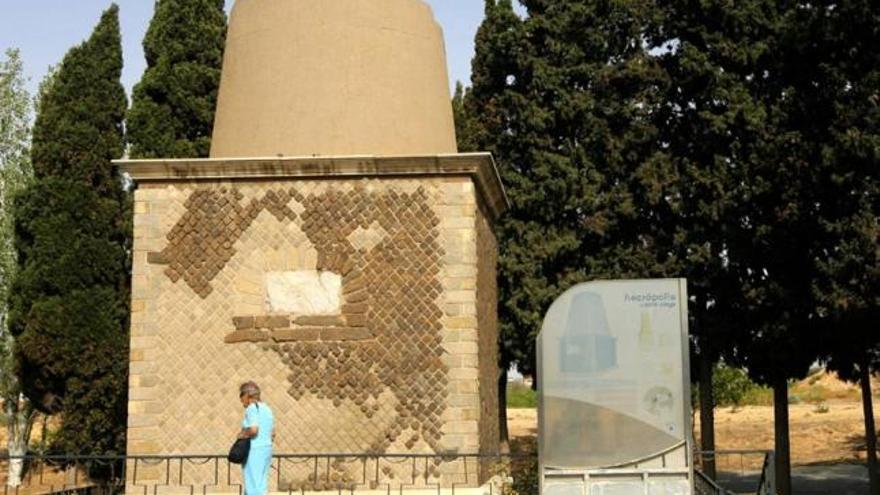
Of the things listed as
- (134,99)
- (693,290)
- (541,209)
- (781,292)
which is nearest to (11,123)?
(134,99)

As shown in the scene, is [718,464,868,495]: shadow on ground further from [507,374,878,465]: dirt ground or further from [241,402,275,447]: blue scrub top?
[241,402,275,447]: blue scrub top

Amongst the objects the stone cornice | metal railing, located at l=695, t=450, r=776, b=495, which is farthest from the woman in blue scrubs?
metal railing, located at l=695, t=450, r=776, b=495

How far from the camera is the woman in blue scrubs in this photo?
719 centimetres

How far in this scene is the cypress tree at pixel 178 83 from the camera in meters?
17.4

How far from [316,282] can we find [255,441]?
8.53 ft

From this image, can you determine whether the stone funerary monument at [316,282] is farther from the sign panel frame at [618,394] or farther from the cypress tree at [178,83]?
the cypress tree at [178,83]

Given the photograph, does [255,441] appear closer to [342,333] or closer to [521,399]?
[342,333]

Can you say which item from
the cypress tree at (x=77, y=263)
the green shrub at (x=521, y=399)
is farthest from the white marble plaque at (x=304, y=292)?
the green shrub at (x=521, y=399)

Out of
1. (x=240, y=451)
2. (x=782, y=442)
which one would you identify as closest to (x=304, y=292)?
(x=240, y=451)

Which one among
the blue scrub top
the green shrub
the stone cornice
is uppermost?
the stone cornice

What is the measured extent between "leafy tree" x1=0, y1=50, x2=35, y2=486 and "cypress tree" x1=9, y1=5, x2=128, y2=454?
469cm

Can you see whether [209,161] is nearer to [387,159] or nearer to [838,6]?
[387,159]

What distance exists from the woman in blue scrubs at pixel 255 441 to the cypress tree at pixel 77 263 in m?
9.93

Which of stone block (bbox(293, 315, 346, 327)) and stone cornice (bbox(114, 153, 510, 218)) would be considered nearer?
stone block (bbox(293, 315, 346, 327))
